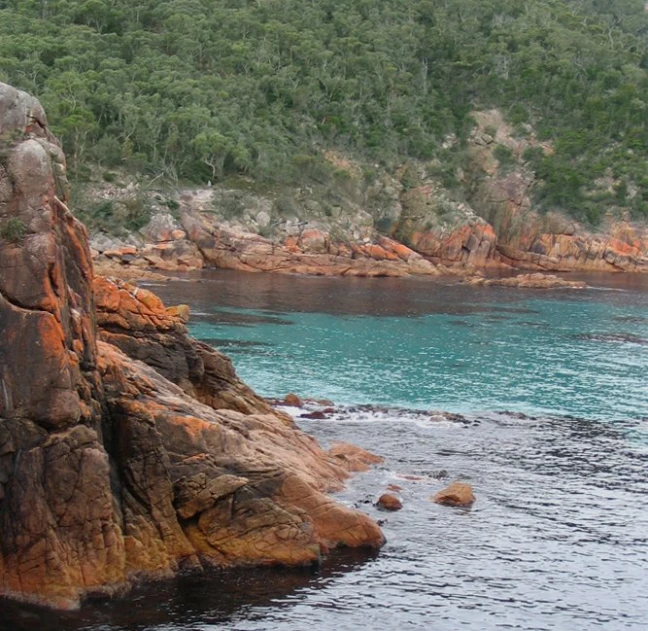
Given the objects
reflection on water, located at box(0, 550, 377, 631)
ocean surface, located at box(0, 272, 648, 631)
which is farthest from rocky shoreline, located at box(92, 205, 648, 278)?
reflection on water, located at box(0, 550, 377, 631)

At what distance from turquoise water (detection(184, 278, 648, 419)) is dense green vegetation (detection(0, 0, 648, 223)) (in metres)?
47.3

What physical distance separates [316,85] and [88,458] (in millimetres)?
121719

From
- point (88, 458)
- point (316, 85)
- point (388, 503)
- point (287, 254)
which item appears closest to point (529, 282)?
point (287, 254)

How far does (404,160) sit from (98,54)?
41.9 metres

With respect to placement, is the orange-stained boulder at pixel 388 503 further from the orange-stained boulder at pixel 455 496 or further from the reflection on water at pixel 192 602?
the reflection on water at pixel 192 602

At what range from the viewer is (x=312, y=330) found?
69625 mm

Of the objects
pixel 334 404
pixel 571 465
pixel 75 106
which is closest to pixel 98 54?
pixel 75 106

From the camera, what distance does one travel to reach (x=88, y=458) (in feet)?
78.6

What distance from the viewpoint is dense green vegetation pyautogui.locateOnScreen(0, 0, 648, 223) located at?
4823 inches

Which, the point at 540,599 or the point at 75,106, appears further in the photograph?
the point at 75,106

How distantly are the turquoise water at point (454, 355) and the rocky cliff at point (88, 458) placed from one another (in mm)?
20785

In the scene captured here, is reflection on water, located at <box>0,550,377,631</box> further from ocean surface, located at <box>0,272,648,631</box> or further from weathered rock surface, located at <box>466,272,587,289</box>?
weathered rock surface, located at <box>466,272,587,289</box>

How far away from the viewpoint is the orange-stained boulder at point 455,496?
104ft

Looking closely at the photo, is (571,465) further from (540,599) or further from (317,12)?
(317,12)
